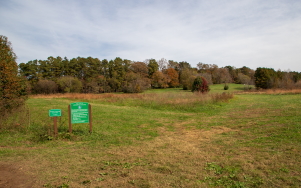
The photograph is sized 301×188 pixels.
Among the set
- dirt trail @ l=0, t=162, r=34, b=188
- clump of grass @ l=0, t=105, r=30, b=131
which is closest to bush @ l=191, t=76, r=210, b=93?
clump of grass @ l=0, t=105, r=30, b=131

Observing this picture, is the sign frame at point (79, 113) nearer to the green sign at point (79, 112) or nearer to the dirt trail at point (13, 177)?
the green sign at point (79, 112)

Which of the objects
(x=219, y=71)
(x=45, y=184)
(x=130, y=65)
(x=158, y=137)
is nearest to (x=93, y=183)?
(x=45, y=184)

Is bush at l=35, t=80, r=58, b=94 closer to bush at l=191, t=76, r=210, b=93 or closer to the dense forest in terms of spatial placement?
the dense forest

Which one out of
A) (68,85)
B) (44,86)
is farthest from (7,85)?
(44,86)

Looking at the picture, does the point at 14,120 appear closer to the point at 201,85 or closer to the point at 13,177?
the point at 13,177

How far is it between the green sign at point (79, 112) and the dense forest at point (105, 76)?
45.7m

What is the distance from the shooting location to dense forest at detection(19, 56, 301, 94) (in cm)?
5194

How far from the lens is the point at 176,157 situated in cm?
530

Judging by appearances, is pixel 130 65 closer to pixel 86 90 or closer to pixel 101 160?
pixel 86 90

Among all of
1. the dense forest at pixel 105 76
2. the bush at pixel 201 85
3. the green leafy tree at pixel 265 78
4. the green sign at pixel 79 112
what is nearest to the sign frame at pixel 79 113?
the green sign at pixel 79 112

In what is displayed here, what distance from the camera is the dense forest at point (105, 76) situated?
51938mm

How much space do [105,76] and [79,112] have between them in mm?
54405

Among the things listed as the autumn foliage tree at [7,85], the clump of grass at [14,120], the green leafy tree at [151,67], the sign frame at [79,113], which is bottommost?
the clump of grass at [14,120]

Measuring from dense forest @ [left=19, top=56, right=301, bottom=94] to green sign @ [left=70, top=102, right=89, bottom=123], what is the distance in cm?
4568
